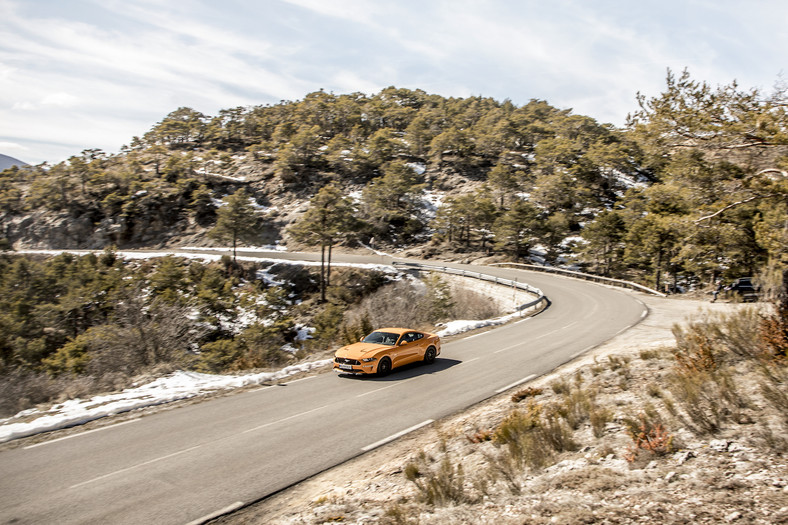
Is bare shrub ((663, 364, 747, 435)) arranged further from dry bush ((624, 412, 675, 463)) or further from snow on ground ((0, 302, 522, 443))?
snow on ground ((0, 302, 522, 443))

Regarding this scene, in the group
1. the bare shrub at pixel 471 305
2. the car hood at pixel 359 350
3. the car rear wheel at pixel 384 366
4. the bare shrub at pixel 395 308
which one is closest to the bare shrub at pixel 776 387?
the car rear wheel at pixel 384 366

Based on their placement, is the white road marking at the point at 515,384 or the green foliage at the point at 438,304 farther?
the green foliage at the point at 438,304

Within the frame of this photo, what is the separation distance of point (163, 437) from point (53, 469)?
73.1 inches

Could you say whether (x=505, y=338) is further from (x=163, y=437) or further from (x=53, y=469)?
(x=53, y=469)

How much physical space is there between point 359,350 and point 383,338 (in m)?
1.20

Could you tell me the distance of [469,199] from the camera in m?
64.1

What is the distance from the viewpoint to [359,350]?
14461 millimetres

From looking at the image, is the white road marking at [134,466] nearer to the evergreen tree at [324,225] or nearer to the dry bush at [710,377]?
the dry bush at [710,377]

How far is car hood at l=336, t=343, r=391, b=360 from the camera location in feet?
46.2

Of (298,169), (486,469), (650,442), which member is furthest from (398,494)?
(298,169)

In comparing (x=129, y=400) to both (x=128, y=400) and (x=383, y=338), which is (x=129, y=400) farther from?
(x=383, y=338)

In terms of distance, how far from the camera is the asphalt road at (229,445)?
6656mm

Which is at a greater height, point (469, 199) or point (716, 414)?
point (469, 199)

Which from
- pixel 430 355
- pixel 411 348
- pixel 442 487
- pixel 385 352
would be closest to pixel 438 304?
pixel 430 355
